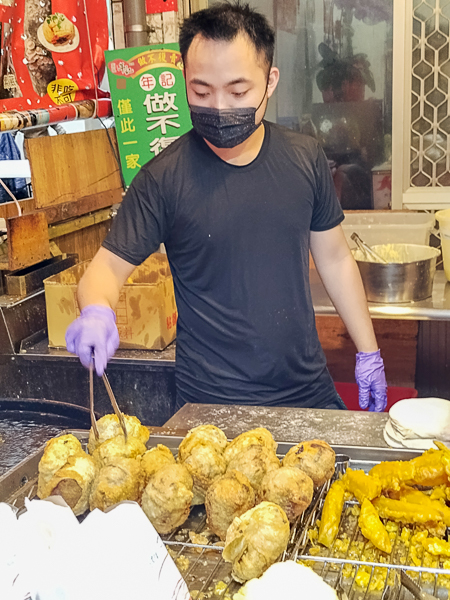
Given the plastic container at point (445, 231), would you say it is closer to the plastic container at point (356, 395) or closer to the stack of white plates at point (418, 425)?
the plastic container at point (356, 395)

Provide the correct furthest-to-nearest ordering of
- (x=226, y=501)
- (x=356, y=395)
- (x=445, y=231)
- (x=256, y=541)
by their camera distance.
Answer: (x=445, y=231)
(x=356, y=395)
(x=226, y=501)
(x=256, y=541)

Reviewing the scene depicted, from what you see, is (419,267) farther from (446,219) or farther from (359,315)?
(359,315)

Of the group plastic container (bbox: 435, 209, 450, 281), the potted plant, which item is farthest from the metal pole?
plastic container (bbox: 435, 209, 450, 281)

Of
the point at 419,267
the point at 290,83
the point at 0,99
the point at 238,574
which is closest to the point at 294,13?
the point at 290,83

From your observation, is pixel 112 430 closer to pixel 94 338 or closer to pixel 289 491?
pixel 94 338

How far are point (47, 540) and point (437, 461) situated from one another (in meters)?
0.81

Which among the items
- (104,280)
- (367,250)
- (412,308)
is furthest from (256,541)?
(367,250)

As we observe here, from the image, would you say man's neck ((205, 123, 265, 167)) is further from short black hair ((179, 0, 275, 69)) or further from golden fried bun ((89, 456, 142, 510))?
golden fried bun ((89, 456, 142, 510))

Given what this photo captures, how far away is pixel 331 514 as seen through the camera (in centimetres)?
124

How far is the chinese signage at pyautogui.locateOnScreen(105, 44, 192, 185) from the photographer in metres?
3.84

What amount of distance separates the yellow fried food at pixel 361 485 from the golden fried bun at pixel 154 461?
0.37 m

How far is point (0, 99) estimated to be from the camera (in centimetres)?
394

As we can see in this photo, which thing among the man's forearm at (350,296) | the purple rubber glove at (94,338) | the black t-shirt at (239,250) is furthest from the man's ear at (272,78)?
the purple rubber glove at (94,338)

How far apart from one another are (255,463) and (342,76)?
3.93m
